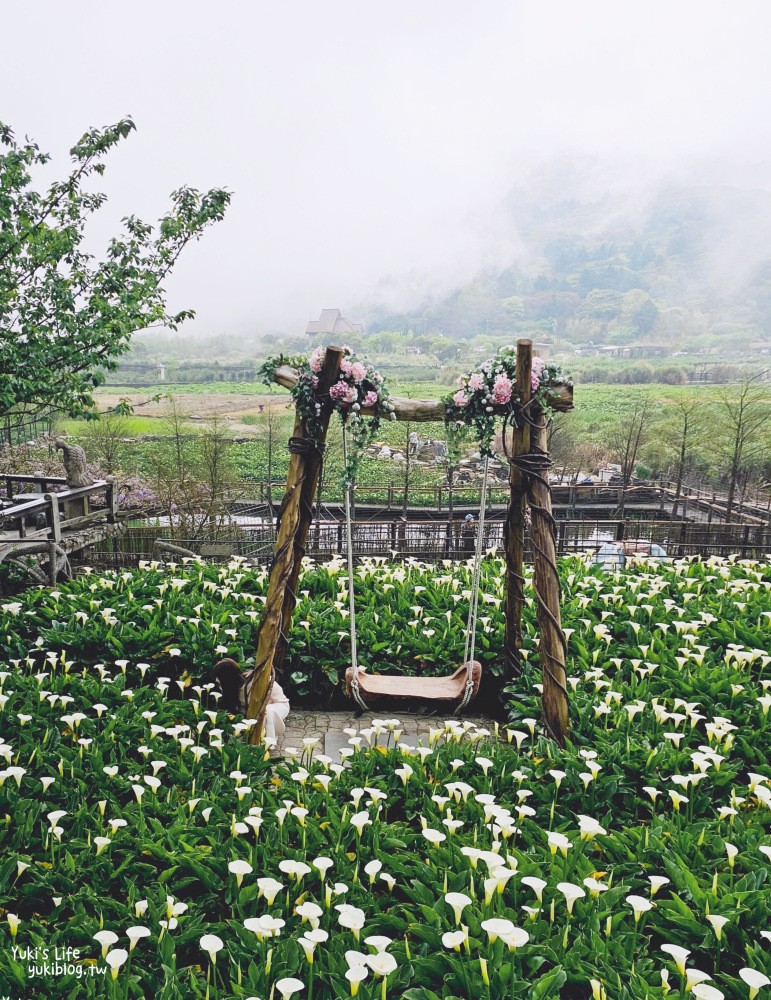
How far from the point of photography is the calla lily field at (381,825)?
80.4 inches

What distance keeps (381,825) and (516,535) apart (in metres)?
2.35

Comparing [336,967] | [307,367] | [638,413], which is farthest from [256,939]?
[638,413]

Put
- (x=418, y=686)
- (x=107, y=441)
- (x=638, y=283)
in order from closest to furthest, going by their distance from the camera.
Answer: (x=418, y=686) → (x=107, y=441) → (x=638, y=283)

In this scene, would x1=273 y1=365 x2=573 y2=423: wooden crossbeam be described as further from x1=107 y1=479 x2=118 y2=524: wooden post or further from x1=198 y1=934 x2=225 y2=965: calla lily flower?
x1=107 y1=479 x2=118 y2=524: wooden post

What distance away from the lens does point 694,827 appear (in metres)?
2.87

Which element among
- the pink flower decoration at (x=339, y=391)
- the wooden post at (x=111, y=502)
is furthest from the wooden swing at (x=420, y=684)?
the wooden post at (x=111, y=502)

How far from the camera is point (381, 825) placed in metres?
2.84

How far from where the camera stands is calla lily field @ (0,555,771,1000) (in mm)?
2041

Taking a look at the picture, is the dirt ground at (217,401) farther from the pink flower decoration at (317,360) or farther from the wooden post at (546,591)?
the wooden post at (546,591)

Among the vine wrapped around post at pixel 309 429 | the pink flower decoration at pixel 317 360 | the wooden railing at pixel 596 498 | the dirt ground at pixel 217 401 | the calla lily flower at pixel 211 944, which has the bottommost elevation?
the wooden railing at pixel 596 498

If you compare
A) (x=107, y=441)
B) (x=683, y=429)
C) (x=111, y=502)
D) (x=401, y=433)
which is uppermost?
(x=111, y=502)

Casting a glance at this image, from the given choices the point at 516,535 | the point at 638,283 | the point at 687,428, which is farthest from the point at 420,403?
the point at 638,283

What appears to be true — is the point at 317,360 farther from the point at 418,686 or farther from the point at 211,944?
the point at 211,944

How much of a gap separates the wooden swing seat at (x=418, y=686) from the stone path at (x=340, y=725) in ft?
1.05
